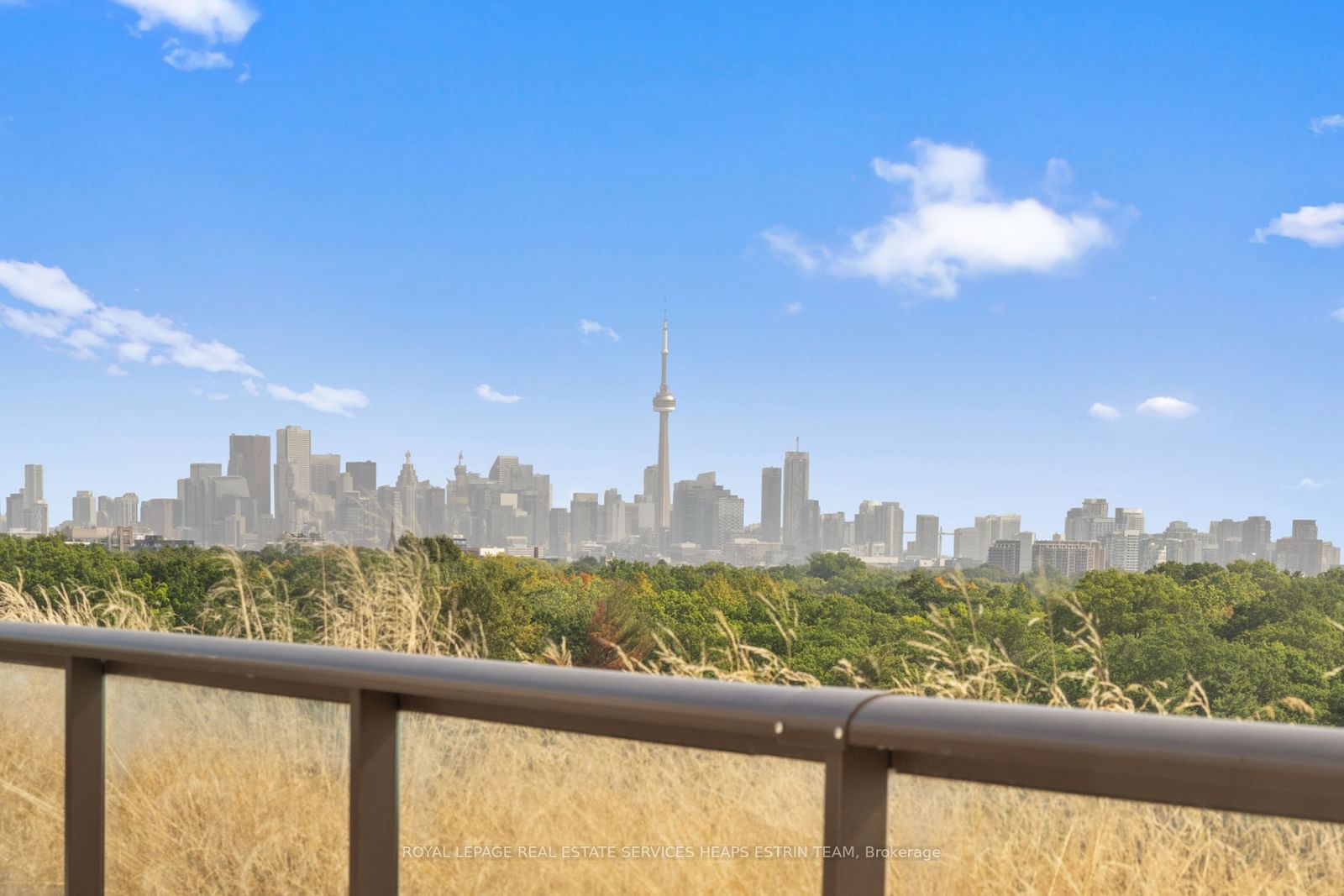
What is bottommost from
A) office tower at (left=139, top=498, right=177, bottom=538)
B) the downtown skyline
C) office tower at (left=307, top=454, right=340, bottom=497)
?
office tower at (left=139, top=498, right=177, bottom=538)

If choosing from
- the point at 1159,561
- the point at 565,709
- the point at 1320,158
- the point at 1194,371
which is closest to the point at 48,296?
the point at 1159,561

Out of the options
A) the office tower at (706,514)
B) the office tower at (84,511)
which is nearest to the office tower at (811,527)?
the office tower at (706,514)

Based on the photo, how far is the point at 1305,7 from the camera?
65.8 meters

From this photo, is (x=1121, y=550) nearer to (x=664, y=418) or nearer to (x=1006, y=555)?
(x=1006, y=555)

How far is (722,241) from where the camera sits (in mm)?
92000

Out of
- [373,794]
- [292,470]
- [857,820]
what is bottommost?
[292,470]

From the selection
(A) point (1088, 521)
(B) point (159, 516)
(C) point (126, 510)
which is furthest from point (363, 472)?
(A) point (1088, 521)

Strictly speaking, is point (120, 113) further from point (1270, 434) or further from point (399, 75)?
point (1270, 434)

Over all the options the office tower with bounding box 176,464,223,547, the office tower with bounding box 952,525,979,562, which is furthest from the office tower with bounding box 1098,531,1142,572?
the office tower with bounding box 176,464,223,547

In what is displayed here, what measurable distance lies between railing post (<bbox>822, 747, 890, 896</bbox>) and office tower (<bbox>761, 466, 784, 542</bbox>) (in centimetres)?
2989

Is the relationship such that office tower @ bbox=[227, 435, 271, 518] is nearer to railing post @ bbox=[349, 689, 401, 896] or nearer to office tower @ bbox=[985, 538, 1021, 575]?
office tower @ bbox=[985, 538, 1021, 575]

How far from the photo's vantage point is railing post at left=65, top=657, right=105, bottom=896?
6.08 ft

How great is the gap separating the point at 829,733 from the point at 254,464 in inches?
1337

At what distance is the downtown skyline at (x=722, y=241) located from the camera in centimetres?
6069
